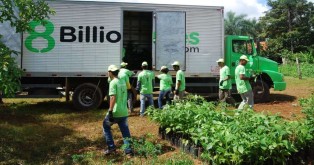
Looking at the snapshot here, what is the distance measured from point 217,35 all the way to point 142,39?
10.5 feet

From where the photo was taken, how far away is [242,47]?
525 inches

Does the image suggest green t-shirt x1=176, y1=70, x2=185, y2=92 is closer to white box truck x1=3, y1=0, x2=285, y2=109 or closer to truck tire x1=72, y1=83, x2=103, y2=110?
white box truck x1=3, y1=0, x2=285, y2=109

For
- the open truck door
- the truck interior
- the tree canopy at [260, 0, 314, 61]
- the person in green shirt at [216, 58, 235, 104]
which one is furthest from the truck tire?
the tree canopy at [260, 0, 314, 61]

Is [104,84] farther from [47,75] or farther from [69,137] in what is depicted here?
[69,137]

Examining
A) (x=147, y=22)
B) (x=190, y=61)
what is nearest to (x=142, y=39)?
(x=147, y=22)

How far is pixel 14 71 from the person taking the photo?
20.7ft

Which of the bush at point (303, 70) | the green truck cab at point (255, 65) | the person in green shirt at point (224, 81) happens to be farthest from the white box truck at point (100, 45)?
the bush at point (303, 70)

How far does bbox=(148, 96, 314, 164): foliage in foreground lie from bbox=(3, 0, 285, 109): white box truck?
5.80 metres

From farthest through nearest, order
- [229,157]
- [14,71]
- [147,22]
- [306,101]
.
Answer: [147,22]
[306,101]
[14,71]
[229,157]

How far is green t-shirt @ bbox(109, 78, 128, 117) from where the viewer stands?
638 cm

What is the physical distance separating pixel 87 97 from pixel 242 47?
19.3 ft

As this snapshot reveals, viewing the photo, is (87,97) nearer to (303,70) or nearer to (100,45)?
(100,45)

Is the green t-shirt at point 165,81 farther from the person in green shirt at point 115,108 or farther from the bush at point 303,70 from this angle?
the bush at point 303,70

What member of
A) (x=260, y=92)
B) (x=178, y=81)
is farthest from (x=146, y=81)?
(x=260, y=92)
